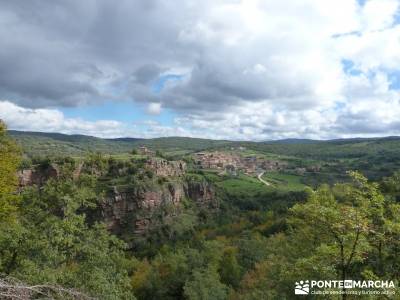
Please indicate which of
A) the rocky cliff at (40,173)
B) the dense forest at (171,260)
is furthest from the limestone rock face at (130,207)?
the dense forest at (171,260)

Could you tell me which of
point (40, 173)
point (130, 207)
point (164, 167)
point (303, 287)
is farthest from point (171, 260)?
point (164, 167)

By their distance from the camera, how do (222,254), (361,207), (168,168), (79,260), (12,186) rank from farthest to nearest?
(168,168) < (222,254) < (12,186) < (79,260) < (361,207)


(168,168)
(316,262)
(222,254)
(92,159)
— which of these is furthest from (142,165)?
(316,262)

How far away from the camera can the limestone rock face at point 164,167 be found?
6211 inches

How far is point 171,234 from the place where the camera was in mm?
133375

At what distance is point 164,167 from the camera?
16512 cm

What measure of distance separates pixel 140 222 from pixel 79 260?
11260 centimetres

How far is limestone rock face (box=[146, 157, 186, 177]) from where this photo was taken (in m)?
158

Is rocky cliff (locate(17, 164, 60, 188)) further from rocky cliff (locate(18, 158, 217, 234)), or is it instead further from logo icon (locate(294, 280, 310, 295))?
logo icon (locate(294, 280, 310, 295))

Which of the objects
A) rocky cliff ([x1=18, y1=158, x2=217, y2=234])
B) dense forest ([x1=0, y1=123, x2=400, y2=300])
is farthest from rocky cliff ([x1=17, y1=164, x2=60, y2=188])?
dense forest ([x1=0, y1=123, x2=400, y2=300])

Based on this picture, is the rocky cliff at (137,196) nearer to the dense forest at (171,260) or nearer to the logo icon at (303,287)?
the dense forest at (171,260)

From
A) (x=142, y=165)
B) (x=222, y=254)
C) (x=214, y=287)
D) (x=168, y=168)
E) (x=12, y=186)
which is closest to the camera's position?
(x=12, y=186)

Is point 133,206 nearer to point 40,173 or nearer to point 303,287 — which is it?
point 40,173

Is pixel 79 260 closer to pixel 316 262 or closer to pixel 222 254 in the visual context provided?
pixel 316 262
